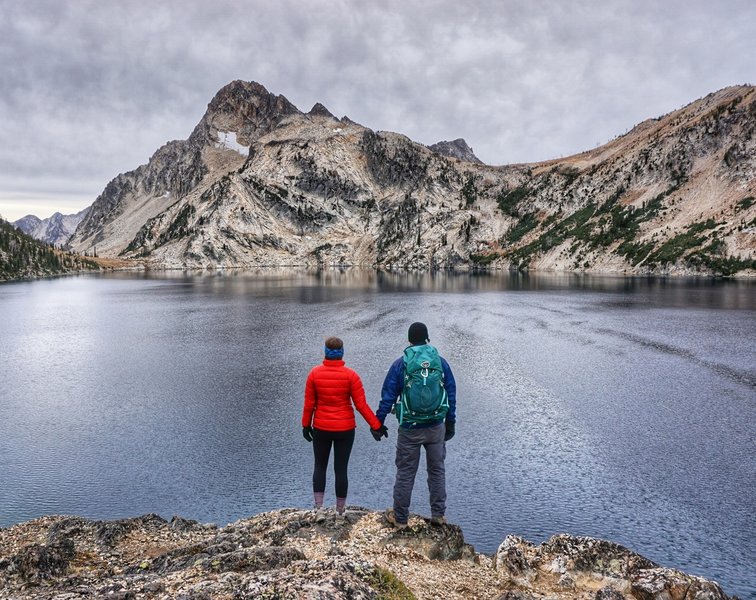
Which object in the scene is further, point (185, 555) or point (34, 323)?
point (34, 323)

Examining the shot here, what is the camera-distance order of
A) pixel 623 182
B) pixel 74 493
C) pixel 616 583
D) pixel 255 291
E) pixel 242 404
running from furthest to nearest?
pixel 623 182
pixel 255 291
pixel 242 404
pixel 74 493
pixel 616 583

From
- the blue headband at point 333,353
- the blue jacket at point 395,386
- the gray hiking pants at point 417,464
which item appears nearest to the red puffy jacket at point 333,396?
the blue headband at point 333,353

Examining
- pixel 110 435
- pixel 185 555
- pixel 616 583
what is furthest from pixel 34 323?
pixel 616 583

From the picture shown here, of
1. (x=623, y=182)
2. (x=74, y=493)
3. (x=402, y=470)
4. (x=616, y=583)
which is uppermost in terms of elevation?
(x=623, y=182)

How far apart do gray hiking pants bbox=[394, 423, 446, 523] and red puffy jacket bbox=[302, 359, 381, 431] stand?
1052 millimetres

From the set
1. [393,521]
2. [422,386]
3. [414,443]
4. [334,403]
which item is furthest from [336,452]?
[422,386]

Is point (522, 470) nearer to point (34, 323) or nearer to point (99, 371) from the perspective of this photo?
point (99, 371)

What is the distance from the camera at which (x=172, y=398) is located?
29.4 metres

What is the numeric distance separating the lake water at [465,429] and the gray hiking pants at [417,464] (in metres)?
4.33

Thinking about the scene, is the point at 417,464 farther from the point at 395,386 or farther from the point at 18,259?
the point at 18,259

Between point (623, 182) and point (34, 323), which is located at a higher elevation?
point (623, 182)

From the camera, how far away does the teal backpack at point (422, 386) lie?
1095 cm

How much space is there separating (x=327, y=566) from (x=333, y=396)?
3.98 meters

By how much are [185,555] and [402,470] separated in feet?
16.3
